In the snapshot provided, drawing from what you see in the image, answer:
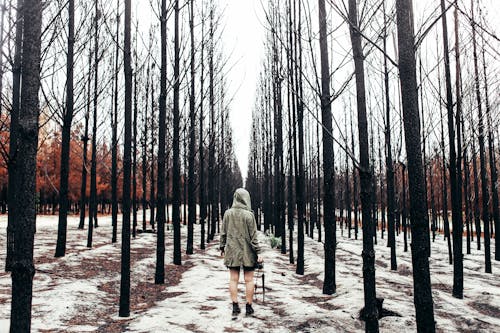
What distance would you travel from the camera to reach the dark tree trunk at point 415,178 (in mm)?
2520

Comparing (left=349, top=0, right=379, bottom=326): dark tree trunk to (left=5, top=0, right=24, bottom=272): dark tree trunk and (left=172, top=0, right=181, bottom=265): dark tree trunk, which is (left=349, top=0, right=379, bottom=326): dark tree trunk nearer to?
(left=172, top=0, right=181, bottom=265): dark tree trunk

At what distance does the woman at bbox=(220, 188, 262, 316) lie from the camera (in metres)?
4.73

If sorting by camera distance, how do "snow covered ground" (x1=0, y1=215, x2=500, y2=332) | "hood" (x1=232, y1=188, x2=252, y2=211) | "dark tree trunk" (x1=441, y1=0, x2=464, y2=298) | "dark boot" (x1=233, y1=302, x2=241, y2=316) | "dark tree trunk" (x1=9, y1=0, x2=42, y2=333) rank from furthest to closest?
"dark tree trunk" (x1=441, y1=0, x2=464, y2=298) → "hood" (x1=232, y1=188, x2=252, y2=211) → "dark boot" (x1=233, y1=302, x2=241, y2=316) → "snow covered ground" (x1=0, y1=215, x2=500, y2=332) → "dark tree trunk" (x1=9, y1=0, x2=42, y2=333)

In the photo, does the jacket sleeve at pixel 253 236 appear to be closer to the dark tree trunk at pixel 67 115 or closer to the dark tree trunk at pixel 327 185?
the dark tree trunk at pixel 327 185

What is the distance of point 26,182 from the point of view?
8.18 feet

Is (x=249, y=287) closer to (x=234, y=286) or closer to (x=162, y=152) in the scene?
(x=234, y=286)

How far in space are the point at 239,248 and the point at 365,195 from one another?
201 centimetres

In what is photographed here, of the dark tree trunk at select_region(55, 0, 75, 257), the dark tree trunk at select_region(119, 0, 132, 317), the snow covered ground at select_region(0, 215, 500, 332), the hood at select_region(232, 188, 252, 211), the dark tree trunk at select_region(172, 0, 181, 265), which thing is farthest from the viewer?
the dark tree trunk at select_region(55, 0, 75, 257)

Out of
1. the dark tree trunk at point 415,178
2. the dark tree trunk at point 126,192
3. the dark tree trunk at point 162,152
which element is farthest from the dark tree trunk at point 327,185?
the dark tree trunk at point 415,178

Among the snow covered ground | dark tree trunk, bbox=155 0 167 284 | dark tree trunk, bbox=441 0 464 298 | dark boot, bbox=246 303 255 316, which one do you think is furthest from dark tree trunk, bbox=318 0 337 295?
dark tree trunk, bbox=155 0 167 284

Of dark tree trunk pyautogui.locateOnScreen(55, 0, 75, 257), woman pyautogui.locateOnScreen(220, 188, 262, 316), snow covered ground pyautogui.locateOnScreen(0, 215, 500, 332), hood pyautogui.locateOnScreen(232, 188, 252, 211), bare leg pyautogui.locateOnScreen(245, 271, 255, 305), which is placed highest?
dark tree trunk pyautogui.locateOnScreen(55, 0, 75, 257)

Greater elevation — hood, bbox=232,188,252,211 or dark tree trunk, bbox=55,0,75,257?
dark tree trunk, bbox=55,0,75,257

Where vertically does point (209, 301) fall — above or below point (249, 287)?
below

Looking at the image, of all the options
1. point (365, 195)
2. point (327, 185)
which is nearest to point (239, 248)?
point (365, 195)
